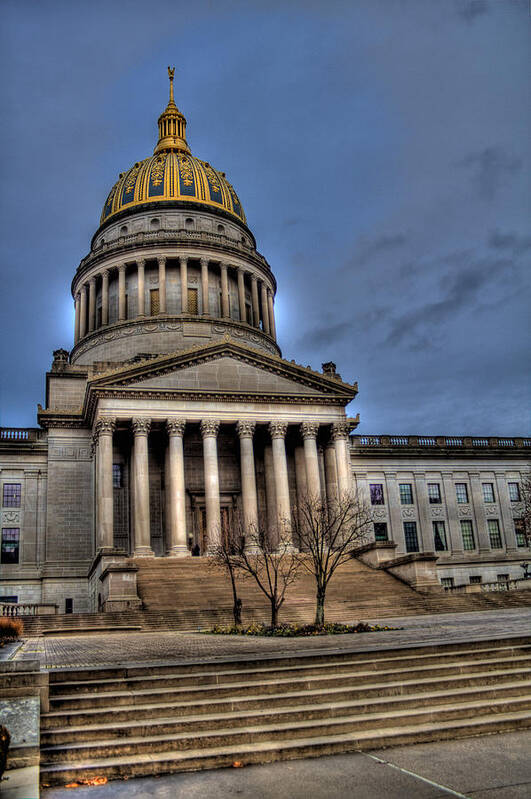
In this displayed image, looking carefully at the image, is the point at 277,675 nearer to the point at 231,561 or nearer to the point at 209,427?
the point at 231,561

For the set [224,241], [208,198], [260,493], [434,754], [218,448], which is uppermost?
[208,198]

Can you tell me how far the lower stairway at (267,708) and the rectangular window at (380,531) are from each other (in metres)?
46.1

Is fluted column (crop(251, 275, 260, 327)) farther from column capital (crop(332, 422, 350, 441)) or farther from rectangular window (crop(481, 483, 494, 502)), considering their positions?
rectangular window (crop(481, 483, 494, 502))

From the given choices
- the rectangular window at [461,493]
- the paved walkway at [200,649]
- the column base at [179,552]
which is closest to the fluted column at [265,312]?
the rectangular window at [461,493]

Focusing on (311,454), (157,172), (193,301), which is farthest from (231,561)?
(157,172)

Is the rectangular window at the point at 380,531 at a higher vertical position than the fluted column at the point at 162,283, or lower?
lower

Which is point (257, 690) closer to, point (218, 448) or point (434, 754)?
point (434, 754)

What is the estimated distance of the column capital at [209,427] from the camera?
1882 inches

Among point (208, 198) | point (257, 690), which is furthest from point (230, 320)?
point (257, 690)

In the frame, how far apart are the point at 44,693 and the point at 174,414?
36.6 m

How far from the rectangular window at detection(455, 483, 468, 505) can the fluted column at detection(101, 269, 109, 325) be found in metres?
34.3

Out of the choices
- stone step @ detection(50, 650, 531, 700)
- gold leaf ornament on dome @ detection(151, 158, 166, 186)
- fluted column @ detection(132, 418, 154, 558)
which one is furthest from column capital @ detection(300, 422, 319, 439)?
gold leaf ornament on dome @ detection(151, 158, 166, 186)

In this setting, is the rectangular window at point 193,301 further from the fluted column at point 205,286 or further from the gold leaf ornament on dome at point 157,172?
the gold leaf ornament on dome at point 157,172

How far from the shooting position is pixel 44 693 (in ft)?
36.4
